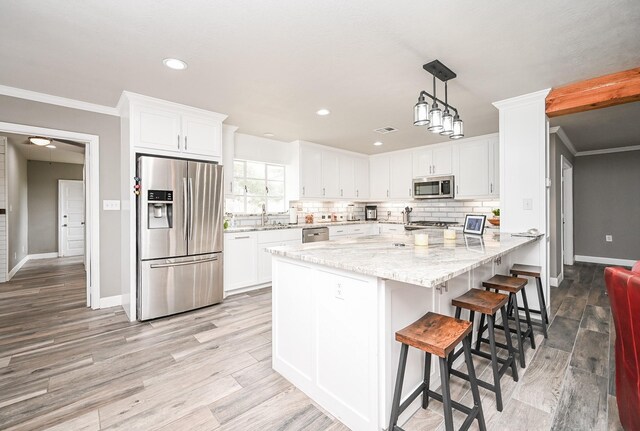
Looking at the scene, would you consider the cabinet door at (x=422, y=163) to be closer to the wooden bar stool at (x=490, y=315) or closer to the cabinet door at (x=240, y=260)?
the cabinet door at (x=240, y=260)

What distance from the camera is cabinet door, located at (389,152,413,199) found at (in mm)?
5922

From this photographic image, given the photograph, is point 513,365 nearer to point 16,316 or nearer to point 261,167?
point 261,167

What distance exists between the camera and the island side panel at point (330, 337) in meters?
1.52

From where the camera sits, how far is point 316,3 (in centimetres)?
174

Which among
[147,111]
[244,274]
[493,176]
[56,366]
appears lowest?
[56,366]

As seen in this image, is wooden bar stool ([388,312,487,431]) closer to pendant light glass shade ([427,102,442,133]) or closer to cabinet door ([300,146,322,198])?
pendant light glass shade ([427,102,442,133])

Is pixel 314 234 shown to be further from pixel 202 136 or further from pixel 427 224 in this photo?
pixel 202 136

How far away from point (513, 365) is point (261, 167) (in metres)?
4.41

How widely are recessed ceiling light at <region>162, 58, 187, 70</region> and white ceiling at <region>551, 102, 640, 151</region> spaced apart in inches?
175

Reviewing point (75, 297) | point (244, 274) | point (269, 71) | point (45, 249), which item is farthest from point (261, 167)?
point (45, 249)

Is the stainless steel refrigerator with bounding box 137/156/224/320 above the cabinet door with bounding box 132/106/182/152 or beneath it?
beneath

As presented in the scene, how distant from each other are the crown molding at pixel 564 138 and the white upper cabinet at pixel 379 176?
2.81 meters

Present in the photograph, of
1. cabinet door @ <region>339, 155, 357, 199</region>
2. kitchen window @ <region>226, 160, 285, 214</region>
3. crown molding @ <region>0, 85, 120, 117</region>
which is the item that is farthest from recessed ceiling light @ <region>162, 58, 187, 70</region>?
cabinet door @ <region>339, 155, 357, 199</region>

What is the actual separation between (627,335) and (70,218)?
9912mm
